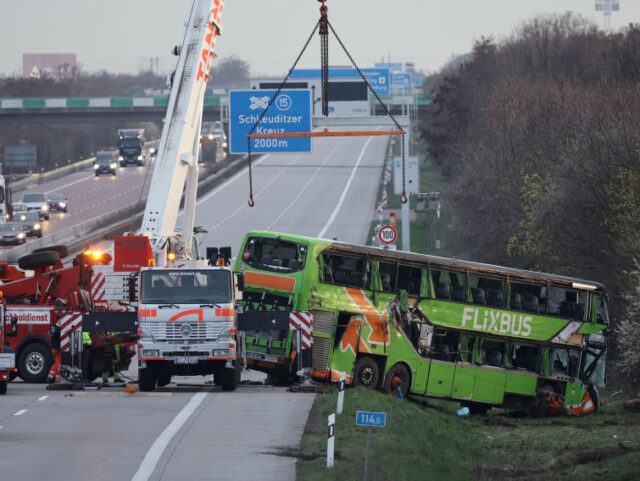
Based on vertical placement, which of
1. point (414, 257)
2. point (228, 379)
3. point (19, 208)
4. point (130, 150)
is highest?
point (130, 150)

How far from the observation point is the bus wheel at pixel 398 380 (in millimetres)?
27031

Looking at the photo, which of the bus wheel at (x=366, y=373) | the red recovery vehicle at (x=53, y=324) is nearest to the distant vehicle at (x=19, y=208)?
the red recovery vehicle at (x=53, y=324)

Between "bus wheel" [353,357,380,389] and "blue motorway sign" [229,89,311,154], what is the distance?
61.0 ft

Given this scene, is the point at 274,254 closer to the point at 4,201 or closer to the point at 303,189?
the point at 4,201

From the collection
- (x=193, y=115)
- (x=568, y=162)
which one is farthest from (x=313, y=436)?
(x=568, y=162)

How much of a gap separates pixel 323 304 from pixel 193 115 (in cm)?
821

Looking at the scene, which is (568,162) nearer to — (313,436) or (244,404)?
(244,404)

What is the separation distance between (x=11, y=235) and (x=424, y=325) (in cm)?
4491

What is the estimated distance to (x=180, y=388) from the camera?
26156mm

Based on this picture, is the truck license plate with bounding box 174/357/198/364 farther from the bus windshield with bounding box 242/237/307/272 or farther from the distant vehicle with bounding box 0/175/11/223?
the distant vehicle with bounding box 0/175/11/223

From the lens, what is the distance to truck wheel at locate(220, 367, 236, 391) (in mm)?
25016

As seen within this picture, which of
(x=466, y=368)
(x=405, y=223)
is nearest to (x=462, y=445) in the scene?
(x=466, y=368)

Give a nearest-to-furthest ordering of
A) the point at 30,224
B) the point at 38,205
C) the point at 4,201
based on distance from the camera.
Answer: the point at 4,201, the point at 30,224, the point at 38,205

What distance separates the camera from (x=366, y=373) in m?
26.8
